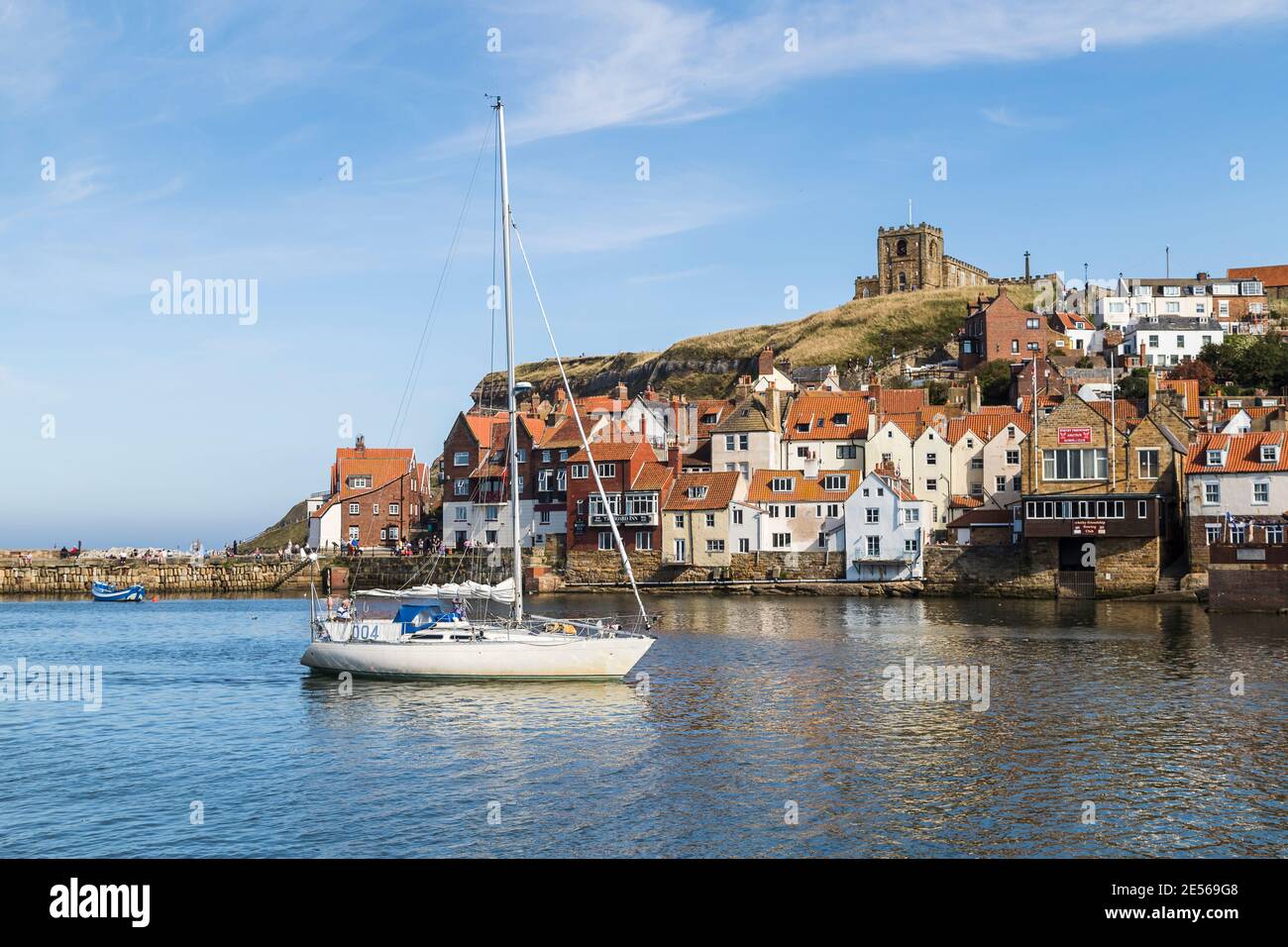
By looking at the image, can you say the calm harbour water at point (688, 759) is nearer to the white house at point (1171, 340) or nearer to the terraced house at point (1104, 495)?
the terraced house at point (1104, 495)

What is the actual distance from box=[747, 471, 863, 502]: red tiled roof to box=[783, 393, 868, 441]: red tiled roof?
440 cm

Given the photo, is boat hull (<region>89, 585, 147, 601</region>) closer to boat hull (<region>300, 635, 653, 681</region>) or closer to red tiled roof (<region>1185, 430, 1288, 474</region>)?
boat hull (<region>300, 635, 653, 681</region>)

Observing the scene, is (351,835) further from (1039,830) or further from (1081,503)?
(1081,503)

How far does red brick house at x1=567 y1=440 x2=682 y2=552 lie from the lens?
338 feet

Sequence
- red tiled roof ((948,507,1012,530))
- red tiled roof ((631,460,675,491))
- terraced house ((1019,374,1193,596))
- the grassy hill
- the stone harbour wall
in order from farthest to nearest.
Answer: the grassy hill < the stone harbour wall < red tiled roof ((631,460,675,491)) < red tiled roof ((948,507,1012,530)) < terraced house ((1019,374,1193,596))

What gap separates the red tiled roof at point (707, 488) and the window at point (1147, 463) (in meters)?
31.1

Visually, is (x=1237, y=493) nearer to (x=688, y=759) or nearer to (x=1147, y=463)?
(x=1147, y=463)

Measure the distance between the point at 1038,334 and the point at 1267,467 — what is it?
64.9 meters

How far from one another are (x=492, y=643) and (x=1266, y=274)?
155779 millimetres

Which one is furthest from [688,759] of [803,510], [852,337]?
[852,337]

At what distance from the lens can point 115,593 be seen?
104 meters

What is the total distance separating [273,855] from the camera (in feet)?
80.3

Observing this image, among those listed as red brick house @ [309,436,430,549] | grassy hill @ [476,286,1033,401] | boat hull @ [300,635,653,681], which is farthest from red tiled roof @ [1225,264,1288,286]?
boat hull @ [300,635,653,681]
